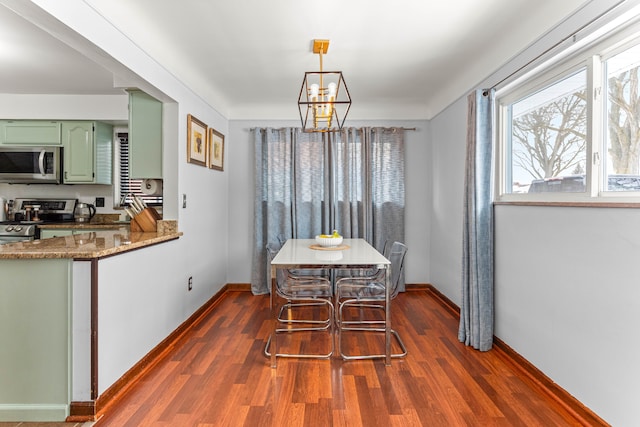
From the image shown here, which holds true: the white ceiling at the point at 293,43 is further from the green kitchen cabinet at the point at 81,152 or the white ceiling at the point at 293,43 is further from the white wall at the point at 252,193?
the white wall at the point at 252,193

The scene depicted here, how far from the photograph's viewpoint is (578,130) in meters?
2.20

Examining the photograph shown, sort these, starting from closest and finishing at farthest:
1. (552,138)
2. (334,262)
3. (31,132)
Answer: (552,138), (334,262), (31,132)

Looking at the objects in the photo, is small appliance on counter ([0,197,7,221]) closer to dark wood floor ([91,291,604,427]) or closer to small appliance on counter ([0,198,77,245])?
small appliance on counter ([0,198,77,245])

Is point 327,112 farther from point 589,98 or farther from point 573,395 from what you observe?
point 573,395

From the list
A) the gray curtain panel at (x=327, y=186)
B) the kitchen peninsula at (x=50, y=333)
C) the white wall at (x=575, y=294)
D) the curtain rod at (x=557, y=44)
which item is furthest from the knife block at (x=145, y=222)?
the curtain rod at (x=557, y=44)

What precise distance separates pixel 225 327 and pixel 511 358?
244cm

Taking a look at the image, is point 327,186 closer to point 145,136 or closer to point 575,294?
point 145,136

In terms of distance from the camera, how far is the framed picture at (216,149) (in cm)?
409

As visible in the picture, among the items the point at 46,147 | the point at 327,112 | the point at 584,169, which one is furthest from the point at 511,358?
the point at 46,147

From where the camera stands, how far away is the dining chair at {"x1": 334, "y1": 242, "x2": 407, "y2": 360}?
2855 millimetres

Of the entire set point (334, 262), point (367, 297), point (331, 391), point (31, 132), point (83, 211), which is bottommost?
point (331, 391)

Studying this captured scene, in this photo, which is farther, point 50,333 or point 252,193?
point 252,193

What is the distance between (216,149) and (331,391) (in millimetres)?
3085

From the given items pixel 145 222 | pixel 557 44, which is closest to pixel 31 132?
pixel 145 222
